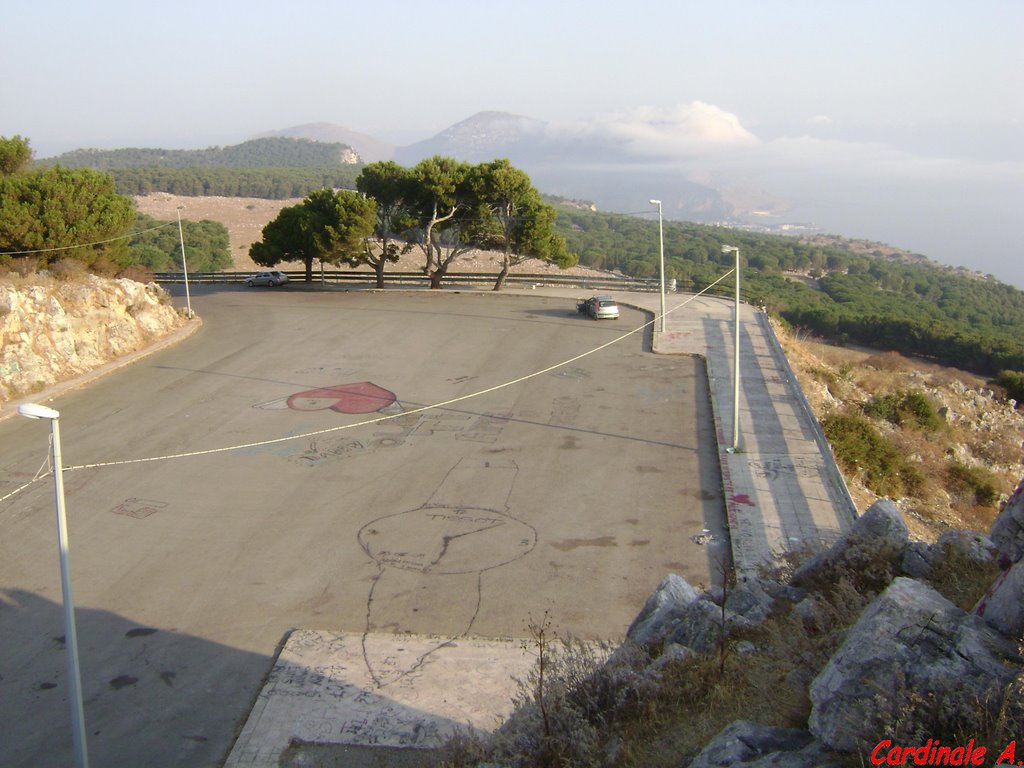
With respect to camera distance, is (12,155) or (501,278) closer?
(12,155)

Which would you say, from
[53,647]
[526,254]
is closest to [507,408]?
[53,647]

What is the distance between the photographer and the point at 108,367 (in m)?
30.3

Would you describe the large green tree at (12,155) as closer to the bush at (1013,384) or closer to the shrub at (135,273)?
the shrub at (135,273)

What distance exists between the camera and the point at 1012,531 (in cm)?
708

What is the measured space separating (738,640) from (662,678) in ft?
4.59

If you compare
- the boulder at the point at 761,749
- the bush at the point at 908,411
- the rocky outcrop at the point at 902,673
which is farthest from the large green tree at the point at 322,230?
the boulder at the point at 761,749

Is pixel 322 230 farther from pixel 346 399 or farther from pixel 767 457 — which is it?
pixel 767 457

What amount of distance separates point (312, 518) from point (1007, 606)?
48.7ft

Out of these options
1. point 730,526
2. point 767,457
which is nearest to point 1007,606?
point 730,526

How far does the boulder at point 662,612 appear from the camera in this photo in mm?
9852

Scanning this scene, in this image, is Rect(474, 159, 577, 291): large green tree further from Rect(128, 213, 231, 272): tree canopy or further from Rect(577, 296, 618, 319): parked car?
Rect(128, 213, 231, 272): tree canopy

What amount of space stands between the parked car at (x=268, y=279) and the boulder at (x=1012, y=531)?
49.6 metres

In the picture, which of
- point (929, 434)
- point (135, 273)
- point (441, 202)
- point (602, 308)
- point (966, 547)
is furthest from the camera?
point (441, 202)

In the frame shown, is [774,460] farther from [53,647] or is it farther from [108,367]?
[108,367]
